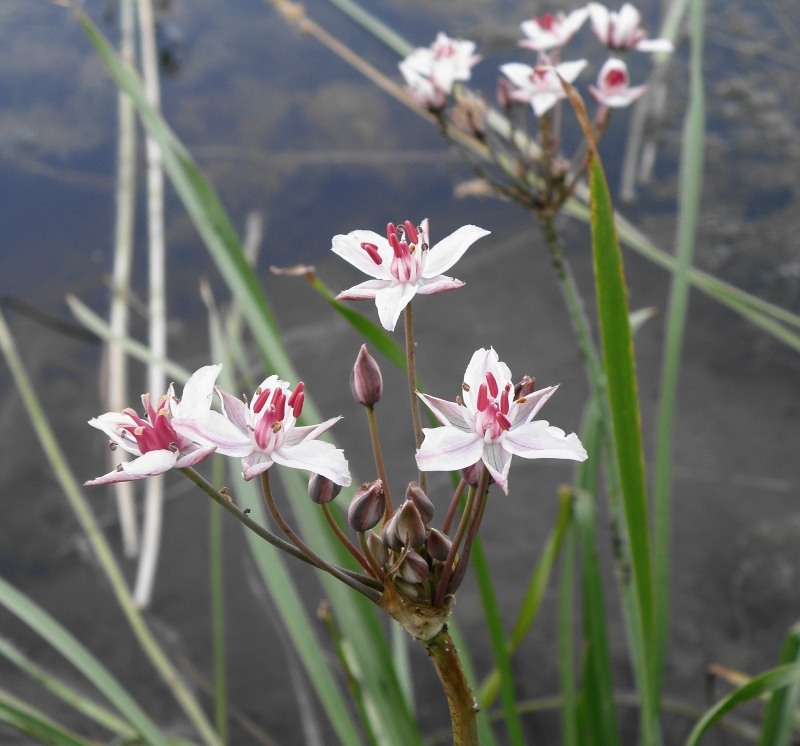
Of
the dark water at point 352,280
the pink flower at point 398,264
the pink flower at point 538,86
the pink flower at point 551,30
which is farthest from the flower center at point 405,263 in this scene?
the dark water at point 352,280

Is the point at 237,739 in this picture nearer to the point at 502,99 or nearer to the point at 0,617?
the point at 0,617

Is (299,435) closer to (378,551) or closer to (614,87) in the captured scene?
(378,551)

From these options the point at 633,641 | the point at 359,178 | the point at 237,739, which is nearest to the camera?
the point at 633,641

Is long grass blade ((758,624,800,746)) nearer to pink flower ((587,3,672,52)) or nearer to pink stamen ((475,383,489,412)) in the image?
pink stamen ((475,383,489,412))

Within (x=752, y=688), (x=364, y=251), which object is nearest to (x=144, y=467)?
(x=364, y=251)

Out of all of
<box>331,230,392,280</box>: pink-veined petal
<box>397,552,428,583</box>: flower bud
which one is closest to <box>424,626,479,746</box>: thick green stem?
<box>397,552,428,583</box>: flower bud

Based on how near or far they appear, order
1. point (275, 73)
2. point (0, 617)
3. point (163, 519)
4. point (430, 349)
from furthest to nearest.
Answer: point (275, 73), point (430, 349), point (163, 519), point (0, 617)

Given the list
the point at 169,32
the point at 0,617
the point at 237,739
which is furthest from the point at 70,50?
the point at 237,739
